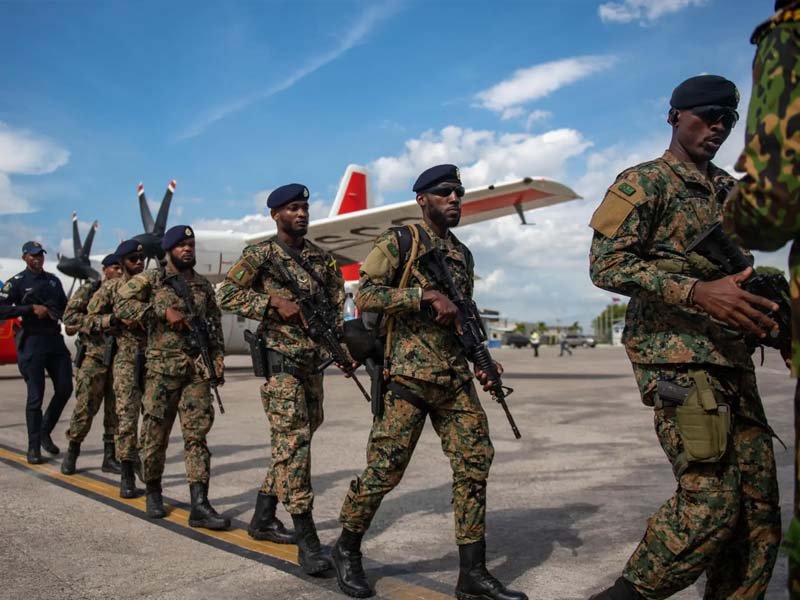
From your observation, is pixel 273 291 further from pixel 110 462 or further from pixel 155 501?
pixel 110 462

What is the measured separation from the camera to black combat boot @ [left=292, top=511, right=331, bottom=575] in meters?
3.78

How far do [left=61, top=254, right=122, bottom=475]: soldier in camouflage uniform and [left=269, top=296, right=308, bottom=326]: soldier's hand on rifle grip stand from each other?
9.30ft

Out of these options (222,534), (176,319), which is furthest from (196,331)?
(222,534)

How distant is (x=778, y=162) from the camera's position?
1.65m

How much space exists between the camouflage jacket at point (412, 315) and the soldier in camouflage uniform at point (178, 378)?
1.91 meters

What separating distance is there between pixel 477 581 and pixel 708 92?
7.44ft

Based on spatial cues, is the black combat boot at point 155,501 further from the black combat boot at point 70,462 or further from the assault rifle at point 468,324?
the assault rifle at point 468,324

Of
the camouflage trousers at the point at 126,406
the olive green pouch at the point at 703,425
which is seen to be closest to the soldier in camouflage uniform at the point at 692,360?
the olive green pouch at the point at 703,425

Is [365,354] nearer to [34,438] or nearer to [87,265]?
[34,438]

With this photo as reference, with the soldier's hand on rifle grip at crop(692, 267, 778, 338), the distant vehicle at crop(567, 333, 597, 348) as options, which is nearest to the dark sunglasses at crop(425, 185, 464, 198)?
the soldier's hand on rifle grip at crop(692, 267, 778, 338)

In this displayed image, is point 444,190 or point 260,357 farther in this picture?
point 260,357

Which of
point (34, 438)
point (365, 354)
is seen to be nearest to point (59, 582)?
point (365, 354)

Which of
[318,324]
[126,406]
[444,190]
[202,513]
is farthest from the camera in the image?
[126,406]

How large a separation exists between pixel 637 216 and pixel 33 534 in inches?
158
